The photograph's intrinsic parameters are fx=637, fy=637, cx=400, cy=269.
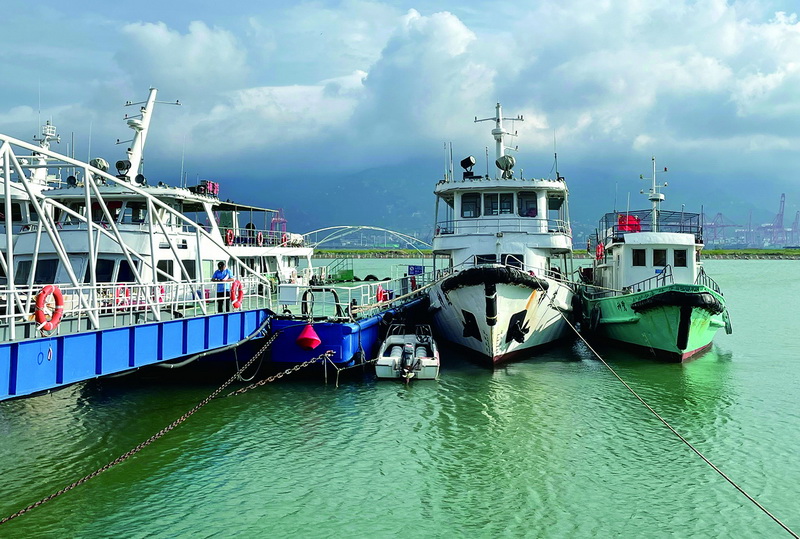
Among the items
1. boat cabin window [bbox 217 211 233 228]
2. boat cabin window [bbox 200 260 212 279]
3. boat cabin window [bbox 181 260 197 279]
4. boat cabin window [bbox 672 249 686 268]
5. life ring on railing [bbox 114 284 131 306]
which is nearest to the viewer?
life ring on railing [bbox 114 284 131 306]

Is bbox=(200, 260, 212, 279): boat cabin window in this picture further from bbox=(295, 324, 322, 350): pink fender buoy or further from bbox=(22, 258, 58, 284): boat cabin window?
bbox=(295, 324, 322, 350): pink fender buoy

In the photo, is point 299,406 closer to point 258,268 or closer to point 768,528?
point 768,528

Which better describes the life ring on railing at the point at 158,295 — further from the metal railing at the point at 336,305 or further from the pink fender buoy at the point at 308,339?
the pink fender buoy at the point at 308,339

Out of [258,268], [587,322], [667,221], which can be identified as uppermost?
[667,221]

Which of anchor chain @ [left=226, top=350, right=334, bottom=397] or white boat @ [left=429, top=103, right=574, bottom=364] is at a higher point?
white boat @ [left=429, top=103, right=574, bottom=364]

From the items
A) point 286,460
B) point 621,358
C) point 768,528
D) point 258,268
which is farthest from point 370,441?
point 258,268

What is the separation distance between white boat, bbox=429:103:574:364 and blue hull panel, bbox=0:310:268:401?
8.65 metres

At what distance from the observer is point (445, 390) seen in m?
20.0

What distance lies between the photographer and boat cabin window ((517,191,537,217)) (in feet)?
90.0

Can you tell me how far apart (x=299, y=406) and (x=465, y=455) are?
221 inches

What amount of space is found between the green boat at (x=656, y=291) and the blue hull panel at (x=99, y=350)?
1501 cm

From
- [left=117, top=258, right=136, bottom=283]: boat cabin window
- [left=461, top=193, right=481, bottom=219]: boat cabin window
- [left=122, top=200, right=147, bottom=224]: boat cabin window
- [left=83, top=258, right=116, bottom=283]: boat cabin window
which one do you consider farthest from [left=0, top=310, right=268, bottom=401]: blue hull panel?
[left=461, top=193, right=481, bottom=219]: boat cabin window

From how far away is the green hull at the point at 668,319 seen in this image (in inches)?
874

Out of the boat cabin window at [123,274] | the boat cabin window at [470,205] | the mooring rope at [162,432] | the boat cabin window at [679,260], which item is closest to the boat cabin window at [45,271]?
the boat cabin window at [123,274]
